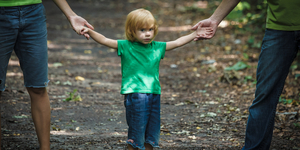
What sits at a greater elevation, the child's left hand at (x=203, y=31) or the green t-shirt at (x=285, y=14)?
the green t-shirt at (x=285, y=14)

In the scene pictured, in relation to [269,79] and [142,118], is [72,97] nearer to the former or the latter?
[142,118]

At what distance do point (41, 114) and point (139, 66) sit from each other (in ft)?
3.33

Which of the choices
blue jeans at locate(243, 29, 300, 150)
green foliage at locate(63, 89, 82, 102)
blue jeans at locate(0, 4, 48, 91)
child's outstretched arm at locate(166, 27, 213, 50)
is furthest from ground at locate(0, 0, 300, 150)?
child's outstretched arm at locate(166, 27, 213, 50)

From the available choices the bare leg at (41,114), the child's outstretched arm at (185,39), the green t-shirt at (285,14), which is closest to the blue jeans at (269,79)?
the green t-shirt at (285,14)

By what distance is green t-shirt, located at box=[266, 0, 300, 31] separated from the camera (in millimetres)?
2699

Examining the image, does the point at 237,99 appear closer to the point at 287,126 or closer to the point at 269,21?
the point at 287,126

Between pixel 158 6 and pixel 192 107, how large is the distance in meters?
12.5

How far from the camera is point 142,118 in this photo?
2.84 m

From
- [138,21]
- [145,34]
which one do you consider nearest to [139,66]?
[145,34]

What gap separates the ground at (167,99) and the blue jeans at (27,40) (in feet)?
3.08

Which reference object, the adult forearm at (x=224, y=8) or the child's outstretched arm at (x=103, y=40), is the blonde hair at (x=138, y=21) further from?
the adult forearm at (x=224, y=8)

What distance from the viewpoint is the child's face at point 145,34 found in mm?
2826

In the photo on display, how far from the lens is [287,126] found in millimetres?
4172

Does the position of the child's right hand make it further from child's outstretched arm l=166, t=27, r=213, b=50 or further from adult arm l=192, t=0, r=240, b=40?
adult arm l=192, t=0, r=240, b=40
